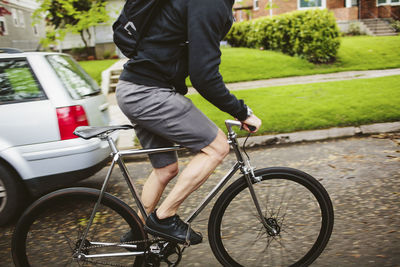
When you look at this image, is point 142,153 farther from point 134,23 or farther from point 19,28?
point 19,28

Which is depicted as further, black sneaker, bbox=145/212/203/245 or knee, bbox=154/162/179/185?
knee, bbox=154/162/179/185

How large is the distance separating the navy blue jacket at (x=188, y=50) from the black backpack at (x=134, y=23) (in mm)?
40

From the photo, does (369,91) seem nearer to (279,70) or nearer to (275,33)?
(279,70)

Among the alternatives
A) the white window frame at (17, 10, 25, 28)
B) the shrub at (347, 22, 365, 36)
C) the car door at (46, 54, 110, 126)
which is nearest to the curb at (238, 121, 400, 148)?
the car door at (46, 54, 110, 126)

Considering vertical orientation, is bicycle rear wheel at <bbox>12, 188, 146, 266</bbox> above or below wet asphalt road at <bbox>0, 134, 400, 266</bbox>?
above

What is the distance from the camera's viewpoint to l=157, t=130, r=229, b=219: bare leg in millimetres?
2234

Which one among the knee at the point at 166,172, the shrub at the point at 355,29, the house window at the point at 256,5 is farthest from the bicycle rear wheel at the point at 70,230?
the house window at the point at 256,5

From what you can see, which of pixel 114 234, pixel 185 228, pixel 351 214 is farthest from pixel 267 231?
pixel 351 214

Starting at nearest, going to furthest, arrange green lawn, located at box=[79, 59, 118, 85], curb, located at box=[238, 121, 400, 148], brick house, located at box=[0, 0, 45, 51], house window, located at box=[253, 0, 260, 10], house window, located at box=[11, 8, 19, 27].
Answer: curb, located at box=[238, 121, 400, 148]
green lawn, located at box=[79, 59, 118, 85]
brick house, located at box=[0, 0, 45, 51]
house window, located at box=[253, 0, 260, 10]
house window, located at box=[11, 8, 19, 27]

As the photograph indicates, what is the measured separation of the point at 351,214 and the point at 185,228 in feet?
6.16

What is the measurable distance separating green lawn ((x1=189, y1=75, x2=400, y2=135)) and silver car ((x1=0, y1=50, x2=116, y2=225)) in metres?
3.31

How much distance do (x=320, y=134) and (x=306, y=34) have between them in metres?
8.80

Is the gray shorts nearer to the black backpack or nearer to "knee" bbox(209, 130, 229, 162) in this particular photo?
"knee" bbox(209, 130, 229, 162)

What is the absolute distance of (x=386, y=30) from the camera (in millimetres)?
21469
